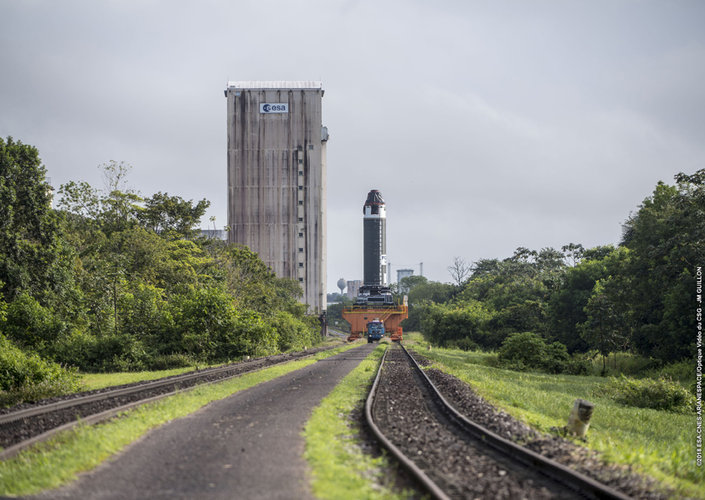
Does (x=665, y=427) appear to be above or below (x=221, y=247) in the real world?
below

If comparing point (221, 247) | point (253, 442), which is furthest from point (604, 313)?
point (221, 247)

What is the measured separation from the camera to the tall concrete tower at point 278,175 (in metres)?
82.4

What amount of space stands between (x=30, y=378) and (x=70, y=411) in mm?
6294

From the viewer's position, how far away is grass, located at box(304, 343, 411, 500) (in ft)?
23.1

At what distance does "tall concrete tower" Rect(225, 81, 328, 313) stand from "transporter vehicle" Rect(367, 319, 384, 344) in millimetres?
12854

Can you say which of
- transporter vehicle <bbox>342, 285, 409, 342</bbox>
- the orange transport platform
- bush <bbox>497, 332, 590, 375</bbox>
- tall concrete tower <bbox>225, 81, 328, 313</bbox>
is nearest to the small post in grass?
bush <bbox>497, 332, 590, 375</bbox>

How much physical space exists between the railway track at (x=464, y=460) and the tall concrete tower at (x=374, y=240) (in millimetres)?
Answer: 91285

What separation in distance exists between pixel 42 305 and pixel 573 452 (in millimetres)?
28380

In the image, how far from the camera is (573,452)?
30.1ft

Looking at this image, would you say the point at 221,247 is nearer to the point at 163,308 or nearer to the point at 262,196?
the point at 262,196

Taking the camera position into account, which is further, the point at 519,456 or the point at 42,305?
the point at 42,305

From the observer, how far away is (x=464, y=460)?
874 centimetres

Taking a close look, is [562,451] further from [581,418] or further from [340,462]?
[340,462]

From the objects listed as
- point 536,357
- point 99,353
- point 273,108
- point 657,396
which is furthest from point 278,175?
point 657,396
